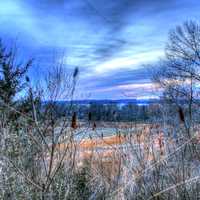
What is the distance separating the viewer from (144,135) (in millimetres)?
5965

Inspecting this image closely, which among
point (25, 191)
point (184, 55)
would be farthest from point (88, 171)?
point (184, 55)

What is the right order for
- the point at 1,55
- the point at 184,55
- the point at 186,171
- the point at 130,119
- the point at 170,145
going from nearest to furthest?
1. the point at 186,171
2. the point at 170,145
3. the point at 130,119
4. the point at 1,55
5. the point at 184,55

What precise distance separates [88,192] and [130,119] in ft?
4.24

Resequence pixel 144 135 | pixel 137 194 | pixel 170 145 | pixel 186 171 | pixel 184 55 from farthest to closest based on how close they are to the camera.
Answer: pixel 184 55
pixel 144 135
pixel 170 145
pixel 137 194
pixel 186 171

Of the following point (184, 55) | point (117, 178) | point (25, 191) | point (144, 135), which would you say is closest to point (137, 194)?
point (117, 178)

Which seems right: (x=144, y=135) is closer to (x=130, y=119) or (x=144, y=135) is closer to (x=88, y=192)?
(x=130, y=119)

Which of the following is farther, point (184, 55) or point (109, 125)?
point (184, 55)

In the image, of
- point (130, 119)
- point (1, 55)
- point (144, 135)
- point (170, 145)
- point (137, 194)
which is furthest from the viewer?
point (1, 55)

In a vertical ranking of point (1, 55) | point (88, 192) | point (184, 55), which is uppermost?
point (184, 55)

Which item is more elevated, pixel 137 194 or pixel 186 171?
pixel 186 171

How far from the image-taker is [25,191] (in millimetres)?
5270

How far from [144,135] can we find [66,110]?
1.29m

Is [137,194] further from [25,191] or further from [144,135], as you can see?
[25,191]

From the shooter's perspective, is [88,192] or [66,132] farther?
[88,192]
